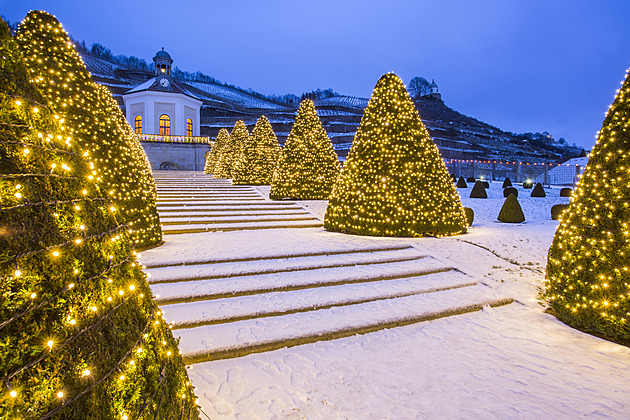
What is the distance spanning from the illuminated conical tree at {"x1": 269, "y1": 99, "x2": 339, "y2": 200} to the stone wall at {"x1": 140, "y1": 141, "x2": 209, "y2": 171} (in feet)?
70.0

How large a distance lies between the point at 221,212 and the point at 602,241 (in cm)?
875

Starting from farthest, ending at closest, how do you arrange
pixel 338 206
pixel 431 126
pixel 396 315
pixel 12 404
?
pixel 431 126 < pixel 338 206 < pixel 396 315 < pixel 12 404

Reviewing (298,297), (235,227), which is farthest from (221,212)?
(298,297)

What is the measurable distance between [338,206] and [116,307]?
23.0 feet

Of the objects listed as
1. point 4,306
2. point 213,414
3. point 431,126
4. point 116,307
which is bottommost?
point 213,414

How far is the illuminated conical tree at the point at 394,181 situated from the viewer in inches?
301

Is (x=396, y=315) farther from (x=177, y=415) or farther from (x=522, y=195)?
(x=522, y=195)

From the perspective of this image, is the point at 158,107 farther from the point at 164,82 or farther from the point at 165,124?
the point at 164,82

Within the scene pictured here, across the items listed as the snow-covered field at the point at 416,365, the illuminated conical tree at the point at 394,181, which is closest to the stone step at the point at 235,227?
the illuminated conical tree at the point at 394,181

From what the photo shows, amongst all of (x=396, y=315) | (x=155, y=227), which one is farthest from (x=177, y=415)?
(x=155, y=227)

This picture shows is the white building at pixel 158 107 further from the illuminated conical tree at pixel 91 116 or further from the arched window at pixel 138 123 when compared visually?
the illuminated conical tree at pixel 91 116

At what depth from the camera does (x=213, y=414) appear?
261 centimetres

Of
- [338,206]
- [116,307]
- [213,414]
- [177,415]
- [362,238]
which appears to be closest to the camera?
[116,307]

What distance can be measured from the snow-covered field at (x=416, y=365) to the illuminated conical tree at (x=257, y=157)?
10.6 m
